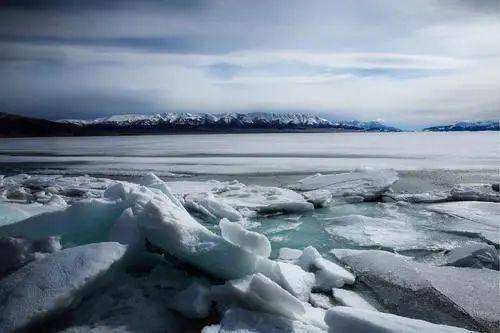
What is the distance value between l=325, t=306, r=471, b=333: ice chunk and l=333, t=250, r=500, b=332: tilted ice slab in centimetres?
62

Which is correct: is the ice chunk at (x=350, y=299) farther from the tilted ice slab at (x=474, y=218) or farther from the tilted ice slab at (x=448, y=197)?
the tilted ice slab at (x=448, y=197)

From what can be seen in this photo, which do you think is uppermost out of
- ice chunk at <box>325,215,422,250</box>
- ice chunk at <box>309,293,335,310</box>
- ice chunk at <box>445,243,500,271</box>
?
ice chunk at <box>445,243,500,271</box>

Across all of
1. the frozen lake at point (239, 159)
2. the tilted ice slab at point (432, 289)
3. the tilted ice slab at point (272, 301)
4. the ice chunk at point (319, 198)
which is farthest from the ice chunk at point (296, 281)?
the frozen lake at point (239, 159)

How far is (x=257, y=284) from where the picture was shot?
9.53 ft

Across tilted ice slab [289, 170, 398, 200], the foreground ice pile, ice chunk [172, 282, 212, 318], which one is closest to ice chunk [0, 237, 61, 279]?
the foreground ice pile

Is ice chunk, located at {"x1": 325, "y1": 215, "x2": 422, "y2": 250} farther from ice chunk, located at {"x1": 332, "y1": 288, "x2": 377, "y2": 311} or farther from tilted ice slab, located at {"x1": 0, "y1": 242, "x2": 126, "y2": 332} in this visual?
tilted ice slab, located at {"x1": 0, "y1": 242, "x2": 126, "y2": 332}

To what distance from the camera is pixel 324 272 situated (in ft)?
12.6

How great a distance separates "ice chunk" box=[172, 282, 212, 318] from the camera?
294 cm

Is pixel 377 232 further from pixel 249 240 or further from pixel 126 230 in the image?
pixel 126 230

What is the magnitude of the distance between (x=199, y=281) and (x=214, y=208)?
3.47 metres

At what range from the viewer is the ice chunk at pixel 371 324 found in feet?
8.08

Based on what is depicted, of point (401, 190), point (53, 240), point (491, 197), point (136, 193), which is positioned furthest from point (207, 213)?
point (491, 197)

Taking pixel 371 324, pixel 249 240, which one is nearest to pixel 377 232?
pixel 249 240

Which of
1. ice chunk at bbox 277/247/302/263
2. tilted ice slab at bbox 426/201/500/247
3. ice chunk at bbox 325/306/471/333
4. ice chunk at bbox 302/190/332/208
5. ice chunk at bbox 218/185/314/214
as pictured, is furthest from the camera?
ice chunk at bbox 302/190/332/208
